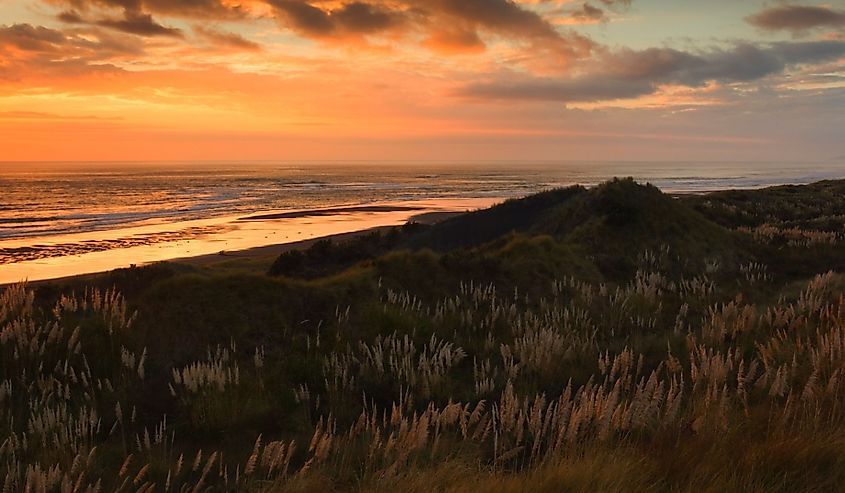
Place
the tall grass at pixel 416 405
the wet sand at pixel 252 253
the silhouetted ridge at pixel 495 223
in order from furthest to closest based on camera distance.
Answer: the wet sand at pixel 252 253 → the silhouetted ridge at pixel 495 223 → the tall grass at pixel 416 405

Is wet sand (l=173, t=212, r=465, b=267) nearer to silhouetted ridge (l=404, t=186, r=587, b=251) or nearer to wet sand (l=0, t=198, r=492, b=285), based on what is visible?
wet sand (l=0, t=198, r=492, b=285)

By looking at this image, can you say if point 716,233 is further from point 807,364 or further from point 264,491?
point 264,491

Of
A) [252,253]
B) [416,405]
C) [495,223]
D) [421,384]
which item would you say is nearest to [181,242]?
[252,253]

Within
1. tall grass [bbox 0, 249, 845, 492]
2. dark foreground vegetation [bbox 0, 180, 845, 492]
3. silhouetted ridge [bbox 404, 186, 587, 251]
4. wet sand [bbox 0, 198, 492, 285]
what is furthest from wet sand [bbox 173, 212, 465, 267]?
tall grass [bbox 0, 249, 845, 492]

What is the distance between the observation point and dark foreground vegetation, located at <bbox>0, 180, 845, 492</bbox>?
3695 millimetres

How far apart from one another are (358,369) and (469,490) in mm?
3282

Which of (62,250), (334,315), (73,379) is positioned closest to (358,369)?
(334,315)

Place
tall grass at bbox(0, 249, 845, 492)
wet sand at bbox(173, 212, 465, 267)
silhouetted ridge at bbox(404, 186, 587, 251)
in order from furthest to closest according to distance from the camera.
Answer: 1. wet sand at bbox(173, 212, 465, 267)
2. silhouetted ridge at bbox(404, 186, 587, 251)
3. tall grass at bbox(0, 249, 845, 492)

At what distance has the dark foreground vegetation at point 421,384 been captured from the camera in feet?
12.1

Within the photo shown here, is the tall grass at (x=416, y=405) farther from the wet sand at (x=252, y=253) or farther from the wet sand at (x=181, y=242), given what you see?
the wet sand at (x=181, y=242)

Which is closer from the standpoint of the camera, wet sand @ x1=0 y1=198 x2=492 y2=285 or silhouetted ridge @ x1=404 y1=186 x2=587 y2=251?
silhouetted ridge @ x1=404 y1=186 x2=587 y2=251

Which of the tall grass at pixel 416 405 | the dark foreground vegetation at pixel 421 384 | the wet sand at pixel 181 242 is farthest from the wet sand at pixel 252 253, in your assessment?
the tall grass at pixel 416 405

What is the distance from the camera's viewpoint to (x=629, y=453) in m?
3.80

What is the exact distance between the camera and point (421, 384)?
5859 mm
